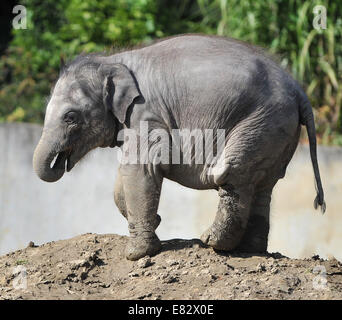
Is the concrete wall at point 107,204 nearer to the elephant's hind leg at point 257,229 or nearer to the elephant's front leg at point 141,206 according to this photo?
the elephant's hind leg at point 257,229

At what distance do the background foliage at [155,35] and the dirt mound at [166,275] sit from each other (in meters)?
4.95

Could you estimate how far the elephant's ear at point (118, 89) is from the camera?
5746 mm

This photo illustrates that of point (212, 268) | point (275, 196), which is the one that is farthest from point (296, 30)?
point (212, 268)

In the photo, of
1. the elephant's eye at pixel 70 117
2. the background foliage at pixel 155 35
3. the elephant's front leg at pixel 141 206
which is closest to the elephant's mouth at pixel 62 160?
the elephant's eye at pixel 70 117

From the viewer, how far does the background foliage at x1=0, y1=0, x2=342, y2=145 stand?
430 inches

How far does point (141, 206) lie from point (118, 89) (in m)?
0.88

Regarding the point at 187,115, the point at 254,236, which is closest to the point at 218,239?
the point at 254,236

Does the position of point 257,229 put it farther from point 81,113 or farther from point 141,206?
point 81,113

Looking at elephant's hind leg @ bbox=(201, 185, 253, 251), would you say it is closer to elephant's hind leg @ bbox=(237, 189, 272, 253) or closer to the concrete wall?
elephant's hind leg @ bbox=(237, 189, 272, 253)

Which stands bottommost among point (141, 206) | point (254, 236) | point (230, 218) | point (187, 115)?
point (254, 236)

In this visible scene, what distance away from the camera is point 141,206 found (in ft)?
19.0

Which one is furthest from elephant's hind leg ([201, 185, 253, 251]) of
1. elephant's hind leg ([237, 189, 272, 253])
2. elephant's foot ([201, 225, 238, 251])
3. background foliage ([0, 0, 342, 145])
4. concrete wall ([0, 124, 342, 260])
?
background foliage ([0, 0, 342, 145])

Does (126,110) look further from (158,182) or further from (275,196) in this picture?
(275,196)

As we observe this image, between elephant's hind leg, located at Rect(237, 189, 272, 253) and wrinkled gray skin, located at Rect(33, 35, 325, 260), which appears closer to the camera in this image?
wrinkled gray skin, located at Rect(33, 35, 325, 260)
